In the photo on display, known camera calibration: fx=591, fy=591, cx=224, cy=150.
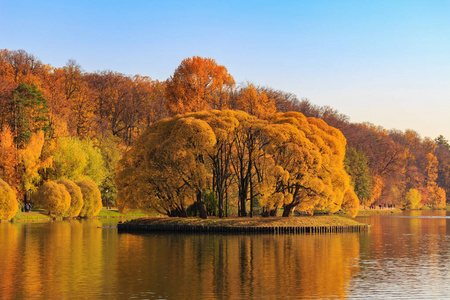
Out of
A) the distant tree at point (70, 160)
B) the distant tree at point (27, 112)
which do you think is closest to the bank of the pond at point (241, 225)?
the distant tree at point (70, 160)

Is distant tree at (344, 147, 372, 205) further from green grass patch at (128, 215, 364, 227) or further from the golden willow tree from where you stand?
green grass patch at (128, 215, 364, 227)

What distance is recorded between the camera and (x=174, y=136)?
5844 centimetres

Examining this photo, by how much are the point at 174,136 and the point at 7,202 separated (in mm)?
22473

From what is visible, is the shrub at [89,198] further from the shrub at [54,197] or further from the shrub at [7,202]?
the shrub at [7,202]

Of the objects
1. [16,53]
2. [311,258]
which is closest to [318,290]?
[311,258]

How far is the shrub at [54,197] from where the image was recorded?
246 ft

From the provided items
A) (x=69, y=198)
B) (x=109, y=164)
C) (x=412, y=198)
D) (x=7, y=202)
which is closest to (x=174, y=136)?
(x=7, y=202)

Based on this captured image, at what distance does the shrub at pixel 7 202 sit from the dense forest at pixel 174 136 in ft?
1.13

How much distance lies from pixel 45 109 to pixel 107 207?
67.6 ft

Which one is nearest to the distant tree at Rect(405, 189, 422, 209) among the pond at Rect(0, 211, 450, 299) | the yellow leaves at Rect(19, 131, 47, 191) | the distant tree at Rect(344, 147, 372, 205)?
the distant tree at Rect(344, 147, 372, 205)

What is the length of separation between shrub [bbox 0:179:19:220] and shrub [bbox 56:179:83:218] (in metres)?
11.1

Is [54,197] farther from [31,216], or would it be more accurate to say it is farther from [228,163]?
[228,163]

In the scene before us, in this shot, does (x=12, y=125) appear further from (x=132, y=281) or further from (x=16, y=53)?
(x=132, y=281)

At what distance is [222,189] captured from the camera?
61.8 m
